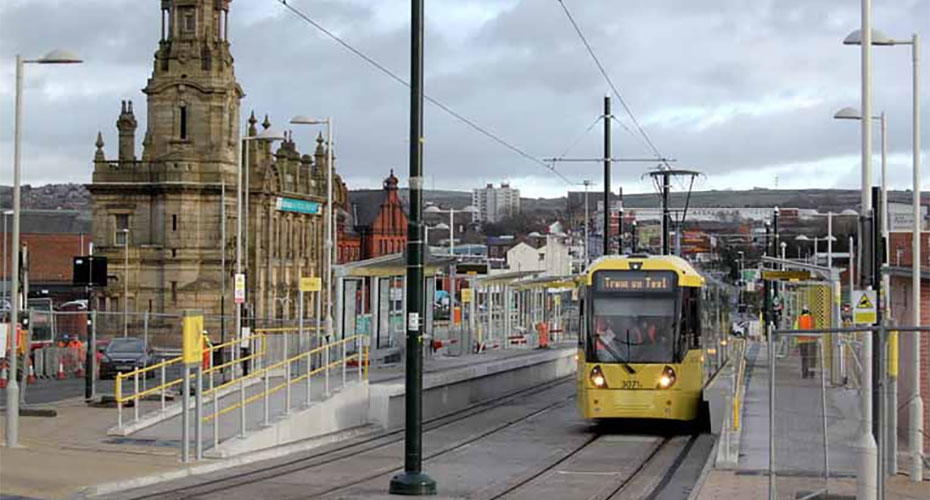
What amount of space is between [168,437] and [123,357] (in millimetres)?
17173

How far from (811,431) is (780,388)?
1.30 metres

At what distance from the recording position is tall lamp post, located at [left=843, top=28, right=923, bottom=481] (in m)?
15.6

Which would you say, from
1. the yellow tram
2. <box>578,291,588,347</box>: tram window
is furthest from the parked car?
the yellow tram

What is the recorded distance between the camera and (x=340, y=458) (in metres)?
22.8

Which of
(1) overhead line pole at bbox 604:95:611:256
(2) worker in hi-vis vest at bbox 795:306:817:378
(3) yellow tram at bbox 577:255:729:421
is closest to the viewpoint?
(2) worker in hi-vis vest at bbox 795:306:817:378

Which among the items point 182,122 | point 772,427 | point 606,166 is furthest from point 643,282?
point 182,122

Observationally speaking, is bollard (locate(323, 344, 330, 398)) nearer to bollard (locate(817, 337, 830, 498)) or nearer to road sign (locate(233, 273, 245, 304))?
bollard (locate(817, 337, 830, 498))

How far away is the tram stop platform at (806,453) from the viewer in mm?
14672

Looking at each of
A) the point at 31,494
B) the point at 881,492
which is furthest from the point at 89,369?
the point at 881,492

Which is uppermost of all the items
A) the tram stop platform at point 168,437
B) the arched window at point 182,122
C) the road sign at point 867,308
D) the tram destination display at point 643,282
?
the arched window at point 182,122

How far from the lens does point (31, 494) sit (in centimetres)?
1627

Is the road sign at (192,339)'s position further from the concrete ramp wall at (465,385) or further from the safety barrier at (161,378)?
the concrete ramp wall at (465,385)

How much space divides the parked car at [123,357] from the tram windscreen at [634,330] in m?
15.2

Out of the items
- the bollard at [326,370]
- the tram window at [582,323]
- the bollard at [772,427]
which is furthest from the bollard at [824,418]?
the bollard at [326,370]
